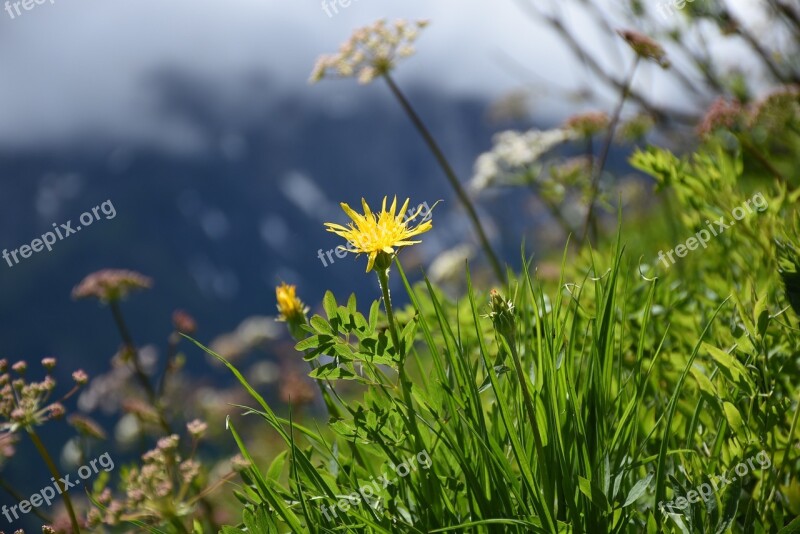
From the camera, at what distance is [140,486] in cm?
153

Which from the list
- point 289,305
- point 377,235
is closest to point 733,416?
point 377,235

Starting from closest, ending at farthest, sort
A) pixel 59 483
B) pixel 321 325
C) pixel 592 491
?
pixel 592 491 → pixel 321 325 → pixel 59 483

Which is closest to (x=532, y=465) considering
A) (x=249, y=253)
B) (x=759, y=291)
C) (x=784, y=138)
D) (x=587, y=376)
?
(x=587, y=376)

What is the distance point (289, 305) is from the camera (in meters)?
1.46

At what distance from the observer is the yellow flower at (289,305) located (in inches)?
57.1

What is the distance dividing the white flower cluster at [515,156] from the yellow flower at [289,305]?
7.29ft

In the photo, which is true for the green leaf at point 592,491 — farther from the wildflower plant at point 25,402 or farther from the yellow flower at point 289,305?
the wildflower plant at point 25,402

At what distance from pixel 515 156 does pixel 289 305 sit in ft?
8.04

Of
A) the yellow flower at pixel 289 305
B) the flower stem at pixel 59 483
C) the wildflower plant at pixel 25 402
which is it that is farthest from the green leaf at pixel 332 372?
the wildflower plant at pixel 25 402

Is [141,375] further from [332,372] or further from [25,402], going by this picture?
[332,372]

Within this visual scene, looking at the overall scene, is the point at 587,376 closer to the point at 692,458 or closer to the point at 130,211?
the point at 692,458

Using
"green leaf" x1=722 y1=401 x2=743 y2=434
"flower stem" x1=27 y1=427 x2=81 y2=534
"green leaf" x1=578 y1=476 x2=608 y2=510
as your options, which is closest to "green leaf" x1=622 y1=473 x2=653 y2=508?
"green leaf" x1=578 y1=476 x2=608 y2=510

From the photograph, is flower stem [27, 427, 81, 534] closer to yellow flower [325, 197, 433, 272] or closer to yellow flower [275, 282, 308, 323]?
yellow flower [275, 282, 308, 323]

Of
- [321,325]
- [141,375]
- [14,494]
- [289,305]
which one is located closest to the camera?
[321,325]
